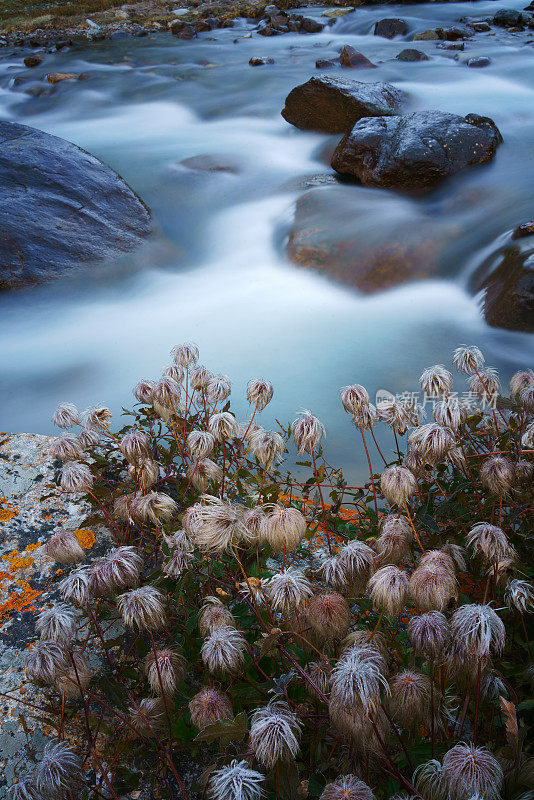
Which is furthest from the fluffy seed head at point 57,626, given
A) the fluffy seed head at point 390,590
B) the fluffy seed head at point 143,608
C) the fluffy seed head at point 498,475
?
the fluffy seed head at point 498,475

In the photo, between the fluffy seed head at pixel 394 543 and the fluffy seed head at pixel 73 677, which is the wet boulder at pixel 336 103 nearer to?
the fluffy seed head at pixel 394 543

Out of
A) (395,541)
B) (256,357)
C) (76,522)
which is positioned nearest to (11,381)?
(256,357)

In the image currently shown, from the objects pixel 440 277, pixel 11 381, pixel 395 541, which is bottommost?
pixel 11 381

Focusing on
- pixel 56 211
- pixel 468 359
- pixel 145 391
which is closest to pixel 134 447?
pixel 145 391

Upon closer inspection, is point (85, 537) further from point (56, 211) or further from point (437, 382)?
point (56, 211)

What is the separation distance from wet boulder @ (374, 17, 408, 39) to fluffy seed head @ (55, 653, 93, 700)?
16299 mm

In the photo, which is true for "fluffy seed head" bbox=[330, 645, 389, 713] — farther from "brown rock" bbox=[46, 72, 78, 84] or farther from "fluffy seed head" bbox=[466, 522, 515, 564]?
"brown rock" bbox=[46, 72, 78, 84]

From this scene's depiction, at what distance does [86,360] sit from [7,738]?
3.76 m

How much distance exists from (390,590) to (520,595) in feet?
1.12

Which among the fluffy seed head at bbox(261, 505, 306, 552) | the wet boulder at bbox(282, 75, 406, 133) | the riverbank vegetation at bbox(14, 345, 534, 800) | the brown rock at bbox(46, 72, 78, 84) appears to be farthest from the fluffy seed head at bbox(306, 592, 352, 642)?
the brown rock at bbox(46, 72, 78, 84)

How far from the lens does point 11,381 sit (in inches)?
191

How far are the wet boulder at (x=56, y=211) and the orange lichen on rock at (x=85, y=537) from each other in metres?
4.10

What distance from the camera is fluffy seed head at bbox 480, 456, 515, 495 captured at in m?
1.84

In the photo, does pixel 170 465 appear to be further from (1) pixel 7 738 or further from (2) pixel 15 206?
(2) pixel 15 206
